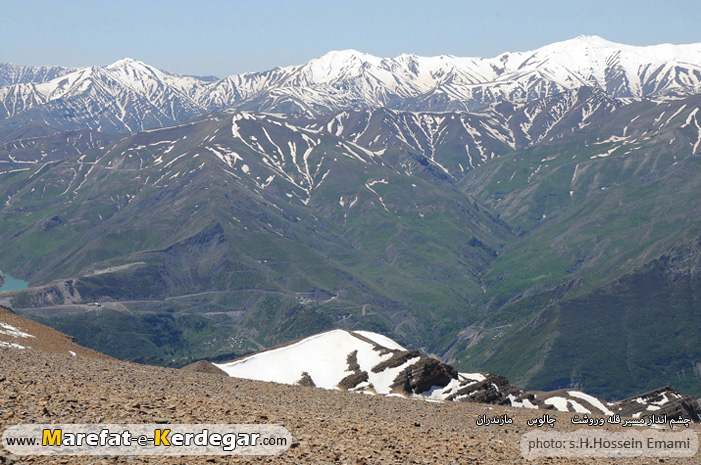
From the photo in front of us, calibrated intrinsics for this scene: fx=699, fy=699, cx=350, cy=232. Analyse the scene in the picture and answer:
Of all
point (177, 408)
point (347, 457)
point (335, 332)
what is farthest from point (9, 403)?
point (335, 332)

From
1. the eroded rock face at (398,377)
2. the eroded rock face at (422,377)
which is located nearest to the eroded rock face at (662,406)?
the eroded rock face at (398,377)

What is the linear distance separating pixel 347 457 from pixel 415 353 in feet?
319

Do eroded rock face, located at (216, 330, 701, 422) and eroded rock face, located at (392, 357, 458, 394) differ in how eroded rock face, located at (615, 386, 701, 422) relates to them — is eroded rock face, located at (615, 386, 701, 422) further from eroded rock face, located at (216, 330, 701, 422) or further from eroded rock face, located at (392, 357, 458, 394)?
eroded rock face, located at (392, 357, 458, 394)

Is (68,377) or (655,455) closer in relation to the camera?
(655,455)

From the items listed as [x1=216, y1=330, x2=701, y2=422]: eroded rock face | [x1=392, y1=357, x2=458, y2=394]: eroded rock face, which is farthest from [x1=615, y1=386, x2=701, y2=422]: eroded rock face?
[x1=392, y1=357, x2=458, y2=394]: eroded rock face

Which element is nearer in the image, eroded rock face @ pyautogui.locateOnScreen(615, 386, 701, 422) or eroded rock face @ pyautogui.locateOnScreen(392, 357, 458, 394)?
eroded rock face @ pyautogui.locateOnScreen(392, 357, 458, 394)

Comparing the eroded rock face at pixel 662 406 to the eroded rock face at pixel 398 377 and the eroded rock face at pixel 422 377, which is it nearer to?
the eroded rock face at pixel 398 377

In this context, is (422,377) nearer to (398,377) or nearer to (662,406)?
(398,377)

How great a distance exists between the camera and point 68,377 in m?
49.4

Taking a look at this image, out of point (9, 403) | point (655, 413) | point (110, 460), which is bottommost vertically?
point (110, 460)

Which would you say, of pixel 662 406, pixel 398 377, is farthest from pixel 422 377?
pixel 662 406

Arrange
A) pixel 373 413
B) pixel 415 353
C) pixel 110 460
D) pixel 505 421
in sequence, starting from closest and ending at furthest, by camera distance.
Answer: pixel 110 460 < pixel 373 413 < pixel 505 421 < pixel 415 353

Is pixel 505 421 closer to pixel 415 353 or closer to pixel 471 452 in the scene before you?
pixel 471 452

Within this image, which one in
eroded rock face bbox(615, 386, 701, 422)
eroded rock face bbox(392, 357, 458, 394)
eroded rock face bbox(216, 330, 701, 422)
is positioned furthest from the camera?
eroded rock face bbox(615, 386, 701, 422)
